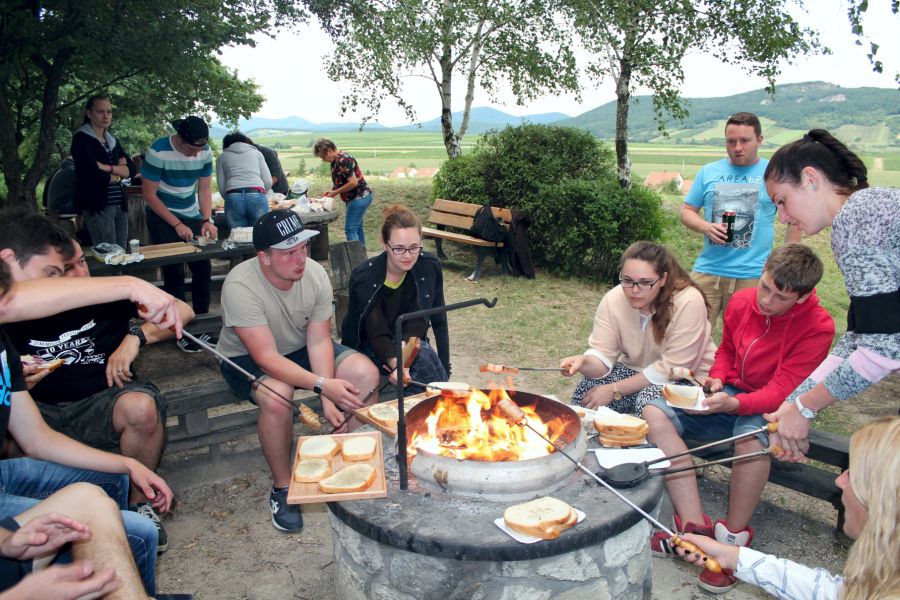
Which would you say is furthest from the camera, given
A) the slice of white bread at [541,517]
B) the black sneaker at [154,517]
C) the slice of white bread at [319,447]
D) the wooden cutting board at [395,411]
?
the black sneaker at [154,517]

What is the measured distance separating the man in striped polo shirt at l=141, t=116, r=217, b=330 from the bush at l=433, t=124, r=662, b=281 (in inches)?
181

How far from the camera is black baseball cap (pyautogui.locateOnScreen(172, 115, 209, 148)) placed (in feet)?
19.7

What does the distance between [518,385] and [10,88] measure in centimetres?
586

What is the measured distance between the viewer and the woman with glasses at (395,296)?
166 inches

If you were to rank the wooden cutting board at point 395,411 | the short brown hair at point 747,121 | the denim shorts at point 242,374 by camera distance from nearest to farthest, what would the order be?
1. the wooden cutting board at point 395,411
2. the denim shorts at point 242,374
3. the short brown hair at point 747,121

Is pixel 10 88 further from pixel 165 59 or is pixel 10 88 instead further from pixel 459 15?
pixel 459 15

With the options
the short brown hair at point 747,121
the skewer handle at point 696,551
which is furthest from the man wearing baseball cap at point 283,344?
the short brown hair at point 747,121

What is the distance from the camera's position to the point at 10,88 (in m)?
6.93

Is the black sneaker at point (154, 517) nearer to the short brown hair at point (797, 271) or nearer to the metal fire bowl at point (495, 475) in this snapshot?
the metal fire bowl at point (495, 475)

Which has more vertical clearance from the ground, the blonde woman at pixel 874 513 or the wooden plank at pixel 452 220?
the wooden plank at pixel 452 220

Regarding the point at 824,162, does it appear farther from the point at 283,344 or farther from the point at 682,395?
the point at 283,344

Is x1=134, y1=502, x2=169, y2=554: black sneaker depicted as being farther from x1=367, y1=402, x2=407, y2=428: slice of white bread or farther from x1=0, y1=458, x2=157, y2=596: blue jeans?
x1=367, y1=402, x2=407, y2=428: slice of white bread

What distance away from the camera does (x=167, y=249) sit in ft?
19.9

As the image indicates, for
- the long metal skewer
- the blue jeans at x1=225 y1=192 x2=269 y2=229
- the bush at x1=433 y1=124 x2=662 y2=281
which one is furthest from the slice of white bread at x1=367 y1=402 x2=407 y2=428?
the bush at x1=433 y1=124 x2=662 y2=281
